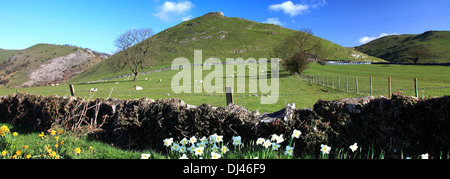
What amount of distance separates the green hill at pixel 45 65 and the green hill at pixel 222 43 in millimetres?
23510

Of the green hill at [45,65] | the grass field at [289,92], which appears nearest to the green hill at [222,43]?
the green hill at [45,65]

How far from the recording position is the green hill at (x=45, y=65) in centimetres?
10106

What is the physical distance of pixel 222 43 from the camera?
12356 cm

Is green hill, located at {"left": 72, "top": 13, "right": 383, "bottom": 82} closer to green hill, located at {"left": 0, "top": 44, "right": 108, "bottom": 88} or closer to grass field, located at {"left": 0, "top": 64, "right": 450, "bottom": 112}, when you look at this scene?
green hill, located at {"left": 0, "top": 44, "right": 108, "bottom": 88}

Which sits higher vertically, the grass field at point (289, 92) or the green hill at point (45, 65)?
the green hill at point (45, 65)

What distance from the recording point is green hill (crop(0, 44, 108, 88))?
10106cm

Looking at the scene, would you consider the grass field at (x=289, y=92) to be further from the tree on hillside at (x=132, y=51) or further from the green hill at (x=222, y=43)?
the green hill at (x=222, y=43)

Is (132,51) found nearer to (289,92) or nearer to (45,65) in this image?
(289,92)

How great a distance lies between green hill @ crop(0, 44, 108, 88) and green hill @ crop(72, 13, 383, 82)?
23510 millimetres

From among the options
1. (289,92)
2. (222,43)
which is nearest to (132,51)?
(289,92)

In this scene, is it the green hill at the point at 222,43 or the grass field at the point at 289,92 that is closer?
the grass field at the point at 289,92

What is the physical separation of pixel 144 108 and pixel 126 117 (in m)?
0.62

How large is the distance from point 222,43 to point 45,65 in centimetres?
9081
